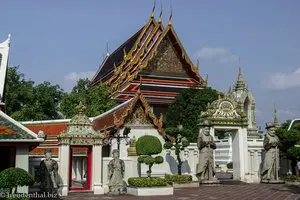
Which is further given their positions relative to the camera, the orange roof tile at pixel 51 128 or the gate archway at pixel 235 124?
the orange roof tile at pixel 51 128

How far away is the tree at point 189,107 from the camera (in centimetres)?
2608

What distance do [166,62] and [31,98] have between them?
35.2 ft

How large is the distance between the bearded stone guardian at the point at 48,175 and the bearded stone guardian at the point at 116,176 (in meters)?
1.71

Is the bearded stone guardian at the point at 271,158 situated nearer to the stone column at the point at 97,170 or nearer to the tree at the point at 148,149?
the tree at the point at 148,149

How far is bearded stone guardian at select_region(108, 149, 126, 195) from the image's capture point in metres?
13.8

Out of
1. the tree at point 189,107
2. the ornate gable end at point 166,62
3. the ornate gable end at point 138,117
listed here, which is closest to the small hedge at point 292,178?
the ornate gable end at point 138,117

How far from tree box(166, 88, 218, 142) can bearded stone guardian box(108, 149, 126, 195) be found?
38.6ft

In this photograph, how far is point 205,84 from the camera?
1280 inches

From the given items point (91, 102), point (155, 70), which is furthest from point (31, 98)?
point (155, 70)

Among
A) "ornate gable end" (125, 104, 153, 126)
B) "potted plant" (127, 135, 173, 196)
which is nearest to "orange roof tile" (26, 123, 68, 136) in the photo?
"ornate gable end" (125, 104, 153, 126)

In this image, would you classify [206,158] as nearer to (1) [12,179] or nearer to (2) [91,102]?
(1) [12,179]

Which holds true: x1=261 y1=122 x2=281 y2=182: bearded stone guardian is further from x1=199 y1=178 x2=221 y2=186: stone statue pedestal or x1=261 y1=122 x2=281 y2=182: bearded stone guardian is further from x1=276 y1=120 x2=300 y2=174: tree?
x1=199 y1=178 x2=221 y2=186: stone statue pedestal

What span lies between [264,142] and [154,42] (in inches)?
681

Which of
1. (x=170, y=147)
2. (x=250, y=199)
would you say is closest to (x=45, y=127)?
(x=170, y=147)
